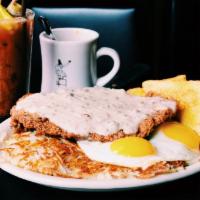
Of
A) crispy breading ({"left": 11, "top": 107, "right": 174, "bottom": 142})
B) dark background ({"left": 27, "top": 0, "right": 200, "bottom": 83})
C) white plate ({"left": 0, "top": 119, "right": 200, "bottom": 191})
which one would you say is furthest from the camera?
dark background ({"left": 27, "top": 0, "right": 200, "bottom": 83})

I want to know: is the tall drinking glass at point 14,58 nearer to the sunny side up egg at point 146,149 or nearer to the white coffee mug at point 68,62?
the white coffee mug at point 68,62

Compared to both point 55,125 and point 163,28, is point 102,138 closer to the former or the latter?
point 55,125

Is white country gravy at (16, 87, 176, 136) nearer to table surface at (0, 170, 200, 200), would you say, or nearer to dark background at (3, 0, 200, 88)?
table surface at (0, 170, 200, 200)

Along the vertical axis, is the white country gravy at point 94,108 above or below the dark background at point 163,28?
above

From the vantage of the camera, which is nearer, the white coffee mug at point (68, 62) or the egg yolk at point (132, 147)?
the egg yolk at point (132, 147)

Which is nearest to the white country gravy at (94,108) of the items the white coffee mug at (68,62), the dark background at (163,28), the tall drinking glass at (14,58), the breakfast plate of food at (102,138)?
the breakfast plate of food at (102,138)

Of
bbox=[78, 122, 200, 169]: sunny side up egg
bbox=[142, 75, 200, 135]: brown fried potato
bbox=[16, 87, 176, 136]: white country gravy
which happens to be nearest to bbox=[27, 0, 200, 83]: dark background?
bbox=[142, 75, 200, 135]: brown fried potato
